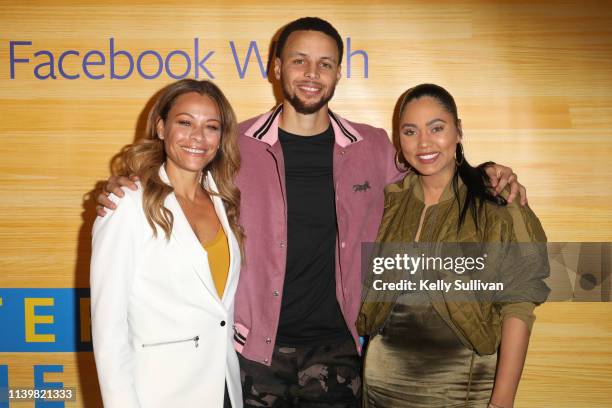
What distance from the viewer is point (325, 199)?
2.49 meters

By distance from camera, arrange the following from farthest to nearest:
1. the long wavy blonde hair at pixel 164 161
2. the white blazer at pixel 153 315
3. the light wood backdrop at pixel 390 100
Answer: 1. the light wood backdrop at pixel 390 100
2. the long wavy blonde hair at pixel 164 161
3. the white blazer at pixel 153 315

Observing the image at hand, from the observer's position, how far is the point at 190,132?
2.18 metres

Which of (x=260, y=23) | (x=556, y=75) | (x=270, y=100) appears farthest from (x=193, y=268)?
(x=556, y=75)

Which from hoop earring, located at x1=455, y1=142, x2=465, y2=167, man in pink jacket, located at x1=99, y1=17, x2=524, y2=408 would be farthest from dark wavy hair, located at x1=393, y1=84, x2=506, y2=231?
man in pink jacket, located at x1=99, y1=17, x2=524, y2=408

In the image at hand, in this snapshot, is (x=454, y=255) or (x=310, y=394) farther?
(x=310, y=394)

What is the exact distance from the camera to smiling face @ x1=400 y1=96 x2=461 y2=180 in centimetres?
228

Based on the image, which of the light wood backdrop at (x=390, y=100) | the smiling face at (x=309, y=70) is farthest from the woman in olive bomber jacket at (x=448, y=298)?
the light wood backdrop at (x=390, y=100)

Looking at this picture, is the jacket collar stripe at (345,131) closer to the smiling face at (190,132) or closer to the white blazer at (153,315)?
the smiling face at (190,132)

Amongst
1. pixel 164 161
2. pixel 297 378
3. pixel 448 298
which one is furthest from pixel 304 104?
pixel 297 378

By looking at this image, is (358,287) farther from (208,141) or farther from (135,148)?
(135,148)

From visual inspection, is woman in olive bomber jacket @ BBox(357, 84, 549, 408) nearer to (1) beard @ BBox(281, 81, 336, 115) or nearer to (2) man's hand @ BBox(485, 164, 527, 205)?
(2) man's hand @ BBox(485, 164, 527, 205)

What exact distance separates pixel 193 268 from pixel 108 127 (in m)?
1.44

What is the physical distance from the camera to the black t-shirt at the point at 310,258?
7.95ft

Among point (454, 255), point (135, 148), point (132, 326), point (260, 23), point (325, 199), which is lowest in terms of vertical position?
point (132, 326)
